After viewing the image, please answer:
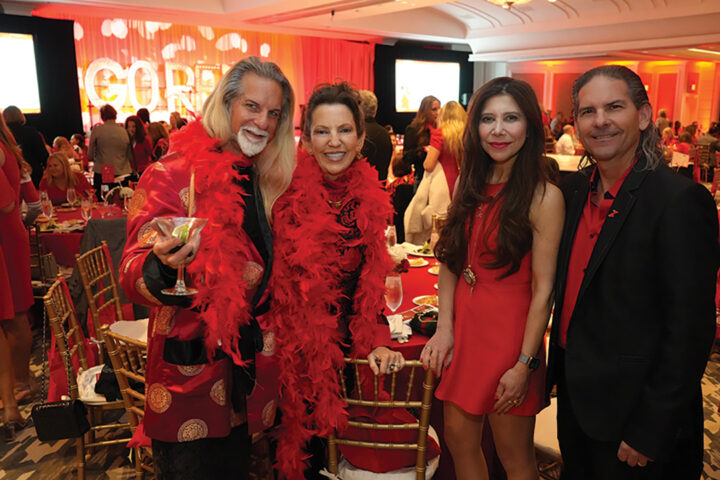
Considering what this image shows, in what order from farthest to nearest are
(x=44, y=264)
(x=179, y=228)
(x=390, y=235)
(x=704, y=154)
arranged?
(x=704, y=154) → (x=44, y=264) → (x=390, y=235) → (x=179, y=228)

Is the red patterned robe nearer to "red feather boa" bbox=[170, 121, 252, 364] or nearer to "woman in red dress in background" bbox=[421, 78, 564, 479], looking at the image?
"red feather boa" bbox=[170, 121, 252, 364]

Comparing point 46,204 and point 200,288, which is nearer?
point 200,288

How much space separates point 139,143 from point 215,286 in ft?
20.9

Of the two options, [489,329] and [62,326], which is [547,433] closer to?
[489,329]

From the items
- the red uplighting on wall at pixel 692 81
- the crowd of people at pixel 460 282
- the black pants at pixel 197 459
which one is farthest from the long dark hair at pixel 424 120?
the red uplighting on wall at pixel 692 81

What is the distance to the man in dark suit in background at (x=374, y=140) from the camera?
4166mm

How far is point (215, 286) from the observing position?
4.89 ft

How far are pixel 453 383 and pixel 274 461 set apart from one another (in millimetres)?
831

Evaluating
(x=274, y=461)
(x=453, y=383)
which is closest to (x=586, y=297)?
(x=453, y=383)

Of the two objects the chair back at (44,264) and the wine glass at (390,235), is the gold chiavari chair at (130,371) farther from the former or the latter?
the chair back at (44,264)

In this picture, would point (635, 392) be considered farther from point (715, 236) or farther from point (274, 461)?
point (274, 461)

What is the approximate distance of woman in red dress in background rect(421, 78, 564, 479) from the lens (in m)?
1.53

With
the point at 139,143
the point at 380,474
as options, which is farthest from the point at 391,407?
the point at 139,143

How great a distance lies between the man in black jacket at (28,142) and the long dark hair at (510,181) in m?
5.39
